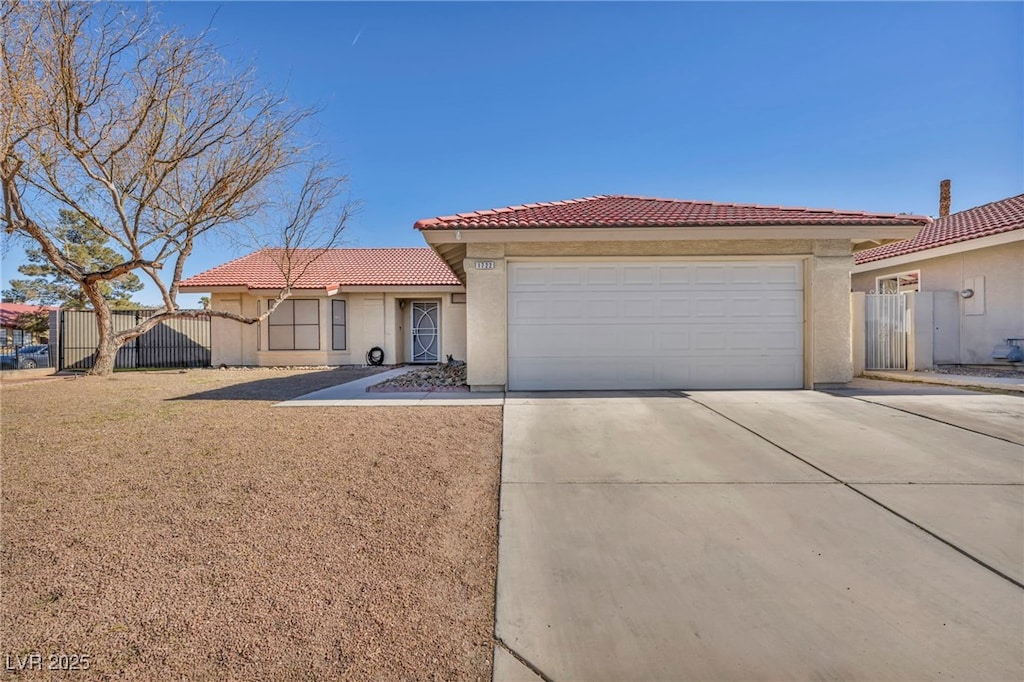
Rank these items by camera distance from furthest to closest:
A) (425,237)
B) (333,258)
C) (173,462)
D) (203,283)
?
1. (333,258)
2. (203,283)
3. (425,237)
4. (173,462)

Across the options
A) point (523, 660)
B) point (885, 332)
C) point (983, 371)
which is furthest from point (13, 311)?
point (983, 371)

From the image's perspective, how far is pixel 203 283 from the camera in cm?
1564

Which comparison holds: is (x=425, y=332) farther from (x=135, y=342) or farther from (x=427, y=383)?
(x=135, y=342)

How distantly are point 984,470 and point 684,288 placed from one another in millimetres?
4890

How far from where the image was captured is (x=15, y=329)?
25.6 meters

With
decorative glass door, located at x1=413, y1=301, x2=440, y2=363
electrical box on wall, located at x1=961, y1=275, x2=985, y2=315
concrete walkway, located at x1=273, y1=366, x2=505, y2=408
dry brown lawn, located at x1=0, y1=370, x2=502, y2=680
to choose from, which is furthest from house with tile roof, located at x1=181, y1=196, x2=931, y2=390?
decorative glass door, located at x1=413, y1=301, x2=440, y2=363

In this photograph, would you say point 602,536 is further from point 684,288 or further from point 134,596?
point 684,288

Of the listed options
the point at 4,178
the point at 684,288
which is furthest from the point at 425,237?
the point at 4,178

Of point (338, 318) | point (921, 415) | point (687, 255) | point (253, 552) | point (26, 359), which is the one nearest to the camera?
point (253, 552)

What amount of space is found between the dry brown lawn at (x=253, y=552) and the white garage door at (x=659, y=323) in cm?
344

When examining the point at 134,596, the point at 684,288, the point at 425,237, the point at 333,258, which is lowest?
the point at 134,596

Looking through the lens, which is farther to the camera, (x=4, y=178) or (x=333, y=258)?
(x=333, y=258)

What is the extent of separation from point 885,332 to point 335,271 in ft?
56.5

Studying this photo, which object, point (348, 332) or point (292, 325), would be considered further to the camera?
point (348, 332)
